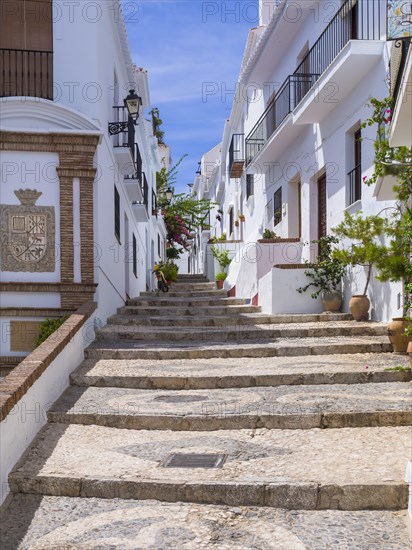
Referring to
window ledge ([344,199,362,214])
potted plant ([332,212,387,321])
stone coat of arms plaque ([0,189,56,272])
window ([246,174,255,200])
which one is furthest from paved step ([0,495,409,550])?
window ([246,174,255,200])

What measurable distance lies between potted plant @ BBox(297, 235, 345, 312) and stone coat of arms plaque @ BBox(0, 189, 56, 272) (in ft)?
15.2

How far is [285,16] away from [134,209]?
643 centimetres

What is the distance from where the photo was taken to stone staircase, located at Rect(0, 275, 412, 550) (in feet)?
13.6

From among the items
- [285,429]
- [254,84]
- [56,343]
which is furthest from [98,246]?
[254,84]

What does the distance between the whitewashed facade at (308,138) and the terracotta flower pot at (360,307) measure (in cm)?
16

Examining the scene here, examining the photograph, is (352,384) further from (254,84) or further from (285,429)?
(254,84)

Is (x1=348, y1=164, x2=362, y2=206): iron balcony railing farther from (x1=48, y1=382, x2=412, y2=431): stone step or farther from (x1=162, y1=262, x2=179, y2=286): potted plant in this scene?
(x1=162, y1=262, x2=179, y2=286): potted plant

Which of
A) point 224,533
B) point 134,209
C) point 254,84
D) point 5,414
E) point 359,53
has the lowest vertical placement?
point 224,533

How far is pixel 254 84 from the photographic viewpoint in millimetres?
19672

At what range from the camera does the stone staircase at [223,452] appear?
163 inches

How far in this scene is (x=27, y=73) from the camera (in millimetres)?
10648

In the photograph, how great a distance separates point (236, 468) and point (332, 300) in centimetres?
710

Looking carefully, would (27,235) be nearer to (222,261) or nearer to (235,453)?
(235,453)

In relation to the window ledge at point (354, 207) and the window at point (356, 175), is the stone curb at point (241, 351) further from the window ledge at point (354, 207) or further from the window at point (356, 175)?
the window at point (356, 175)
